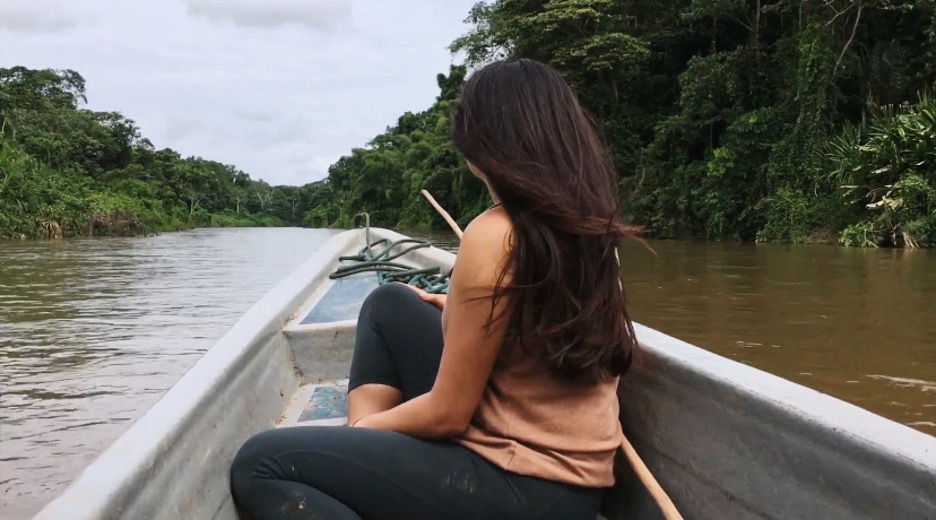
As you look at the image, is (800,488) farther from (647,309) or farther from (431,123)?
(431,123)

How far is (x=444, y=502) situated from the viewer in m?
1.10

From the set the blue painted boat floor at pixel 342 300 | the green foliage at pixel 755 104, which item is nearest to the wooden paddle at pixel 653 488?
the blue painted boat floor at pixel 342 300

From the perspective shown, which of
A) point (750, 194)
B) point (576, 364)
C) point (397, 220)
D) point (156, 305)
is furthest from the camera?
point (397, 220)

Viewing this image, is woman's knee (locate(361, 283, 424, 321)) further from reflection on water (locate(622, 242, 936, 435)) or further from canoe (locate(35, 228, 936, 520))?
reflection on water (locate(622, 242, 936, 435))

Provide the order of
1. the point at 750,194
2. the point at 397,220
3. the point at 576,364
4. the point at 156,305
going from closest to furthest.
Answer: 1. the point at 576,364
2. the point at 156,305
3. the point at 750,194
4. the point at 397,220

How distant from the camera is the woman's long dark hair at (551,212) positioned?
1.06 m

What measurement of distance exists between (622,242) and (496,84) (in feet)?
0.93

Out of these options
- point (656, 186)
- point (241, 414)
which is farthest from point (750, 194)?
point (241, 414)

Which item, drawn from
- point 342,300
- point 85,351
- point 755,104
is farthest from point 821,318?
point 755,104

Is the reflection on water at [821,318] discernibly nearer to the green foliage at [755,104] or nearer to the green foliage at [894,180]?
the green foliage at [894,180]

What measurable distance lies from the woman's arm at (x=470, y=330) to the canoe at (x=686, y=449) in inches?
13.5

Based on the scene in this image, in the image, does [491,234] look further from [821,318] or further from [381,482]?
[821,318]

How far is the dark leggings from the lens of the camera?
1.10 metres

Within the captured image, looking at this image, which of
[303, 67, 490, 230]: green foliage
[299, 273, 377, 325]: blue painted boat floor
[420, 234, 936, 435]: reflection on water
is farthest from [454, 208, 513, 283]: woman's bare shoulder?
[303, 67, 490, 230]: green foliage
